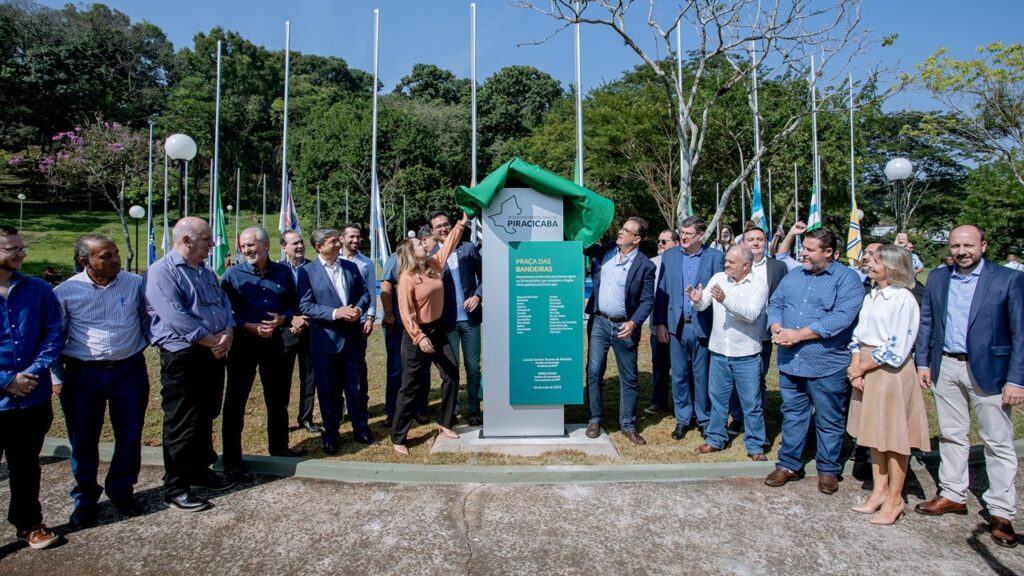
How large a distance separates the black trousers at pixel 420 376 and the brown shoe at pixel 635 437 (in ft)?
5.45

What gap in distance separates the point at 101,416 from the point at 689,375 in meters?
4.90

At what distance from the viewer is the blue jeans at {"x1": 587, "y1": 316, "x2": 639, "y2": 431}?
5.77 meters

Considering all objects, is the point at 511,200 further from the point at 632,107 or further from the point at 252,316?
the point at 632,107

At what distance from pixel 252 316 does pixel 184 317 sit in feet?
2.44

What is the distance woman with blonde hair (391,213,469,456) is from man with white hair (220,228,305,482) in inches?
37.1

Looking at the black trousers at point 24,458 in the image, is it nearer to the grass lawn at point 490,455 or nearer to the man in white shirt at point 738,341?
the grass lawn at point 490,455

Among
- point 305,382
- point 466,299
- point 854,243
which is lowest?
point 305,382

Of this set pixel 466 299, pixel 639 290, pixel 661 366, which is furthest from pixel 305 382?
pixel 661 366

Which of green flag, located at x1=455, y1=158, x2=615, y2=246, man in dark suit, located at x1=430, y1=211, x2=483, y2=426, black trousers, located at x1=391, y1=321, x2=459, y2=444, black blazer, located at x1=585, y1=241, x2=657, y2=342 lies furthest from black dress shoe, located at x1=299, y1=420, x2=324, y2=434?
black blazer, located at x1=585, y1=241, x2=657, y2=342

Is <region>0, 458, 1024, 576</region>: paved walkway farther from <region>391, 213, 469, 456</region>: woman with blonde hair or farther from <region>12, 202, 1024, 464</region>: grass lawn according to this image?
<region>391, 213, 469, 456</region>: woman with blonde hair

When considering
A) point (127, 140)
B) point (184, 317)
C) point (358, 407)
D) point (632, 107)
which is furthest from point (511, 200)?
point (127, 140)

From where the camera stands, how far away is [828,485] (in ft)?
15.4

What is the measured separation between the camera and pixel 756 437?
17.5ft

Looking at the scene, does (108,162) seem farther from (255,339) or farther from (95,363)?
(95,363)
